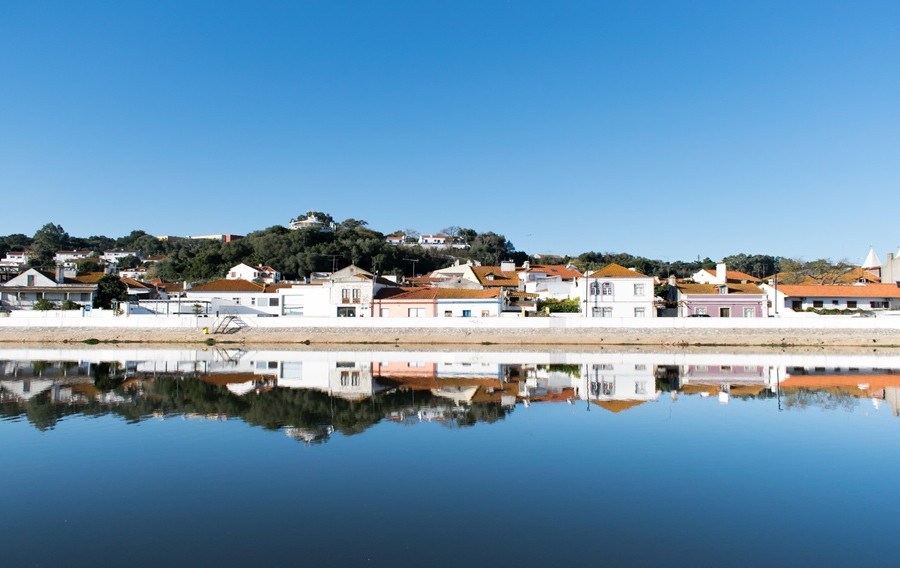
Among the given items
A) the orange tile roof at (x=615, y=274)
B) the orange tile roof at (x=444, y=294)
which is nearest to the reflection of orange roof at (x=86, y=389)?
the orange tile roof at (x=444, y=294)

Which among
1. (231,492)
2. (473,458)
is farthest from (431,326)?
(231,492)

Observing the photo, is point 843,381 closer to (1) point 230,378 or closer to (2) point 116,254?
(1) point 230,378

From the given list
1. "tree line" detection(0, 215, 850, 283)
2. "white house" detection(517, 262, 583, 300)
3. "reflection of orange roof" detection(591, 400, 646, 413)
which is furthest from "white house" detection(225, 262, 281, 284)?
"reflection of orange roof" detection(591, 400, 646, 413)

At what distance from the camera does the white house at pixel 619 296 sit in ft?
170

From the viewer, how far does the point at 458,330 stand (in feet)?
154

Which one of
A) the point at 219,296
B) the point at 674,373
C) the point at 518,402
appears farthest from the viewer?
the point at 219,296

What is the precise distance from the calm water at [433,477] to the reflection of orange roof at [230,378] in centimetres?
147

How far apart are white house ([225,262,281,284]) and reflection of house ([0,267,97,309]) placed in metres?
27.6

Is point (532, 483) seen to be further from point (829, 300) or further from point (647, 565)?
point (829, 300)

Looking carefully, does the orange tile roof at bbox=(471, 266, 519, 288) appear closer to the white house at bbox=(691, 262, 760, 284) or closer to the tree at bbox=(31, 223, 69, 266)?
the white house at bbox=(691, 262, 760, 284)

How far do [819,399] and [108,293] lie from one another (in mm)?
55904

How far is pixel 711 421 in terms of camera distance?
20328 mm

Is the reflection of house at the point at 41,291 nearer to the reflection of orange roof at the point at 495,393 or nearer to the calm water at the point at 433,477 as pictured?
the calm water at the point at 433,477

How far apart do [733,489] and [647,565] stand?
15.0ft
